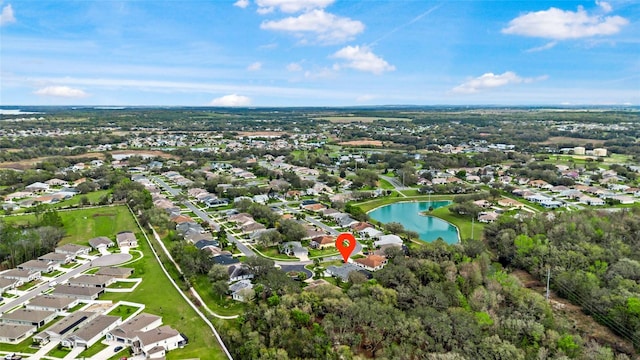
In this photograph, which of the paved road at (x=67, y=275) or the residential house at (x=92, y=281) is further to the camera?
the residential house at (x=92, y=281)

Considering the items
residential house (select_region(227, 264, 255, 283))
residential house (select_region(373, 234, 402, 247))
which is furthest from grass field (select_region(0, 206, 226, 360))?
residential house (select_region(373, 234, 402, 247))

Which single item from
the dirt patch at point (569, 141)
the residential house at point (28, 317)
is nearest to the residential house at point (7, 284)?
the residential house at point (28, 317)

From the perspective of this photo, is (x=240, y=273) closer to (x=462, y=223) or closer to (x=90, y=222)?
(x=90, y=222)

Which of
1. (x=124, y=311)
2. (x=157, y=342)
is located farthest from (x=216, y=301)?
(x=157, y=342)

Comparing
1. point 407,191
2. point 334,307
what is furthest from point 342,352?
point 407,191

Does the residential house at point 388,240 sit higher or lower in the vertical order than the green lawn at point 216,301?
higher

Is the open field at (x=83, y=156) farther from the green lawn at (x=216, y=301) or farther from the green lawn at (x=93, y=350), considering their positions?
the green lawn at (x=93, y=350)

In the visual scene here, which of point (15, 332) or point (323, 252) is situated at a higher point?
point (15, 332)
